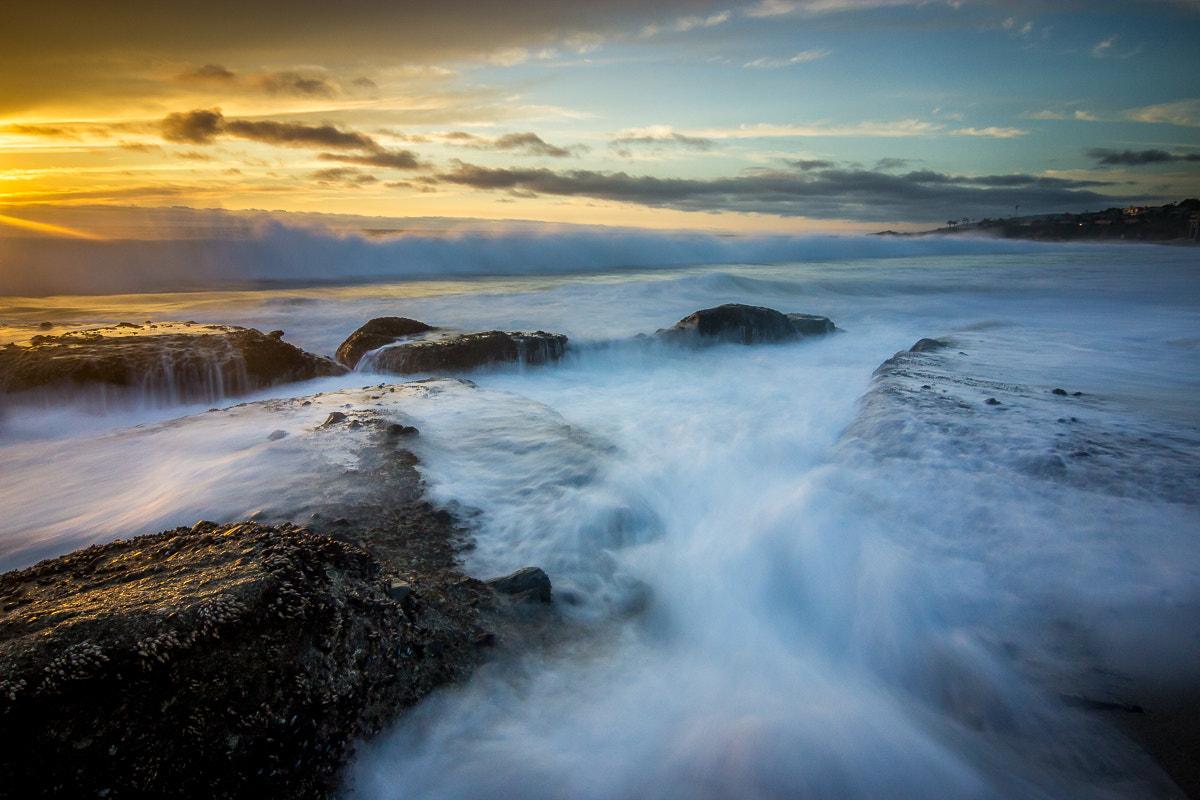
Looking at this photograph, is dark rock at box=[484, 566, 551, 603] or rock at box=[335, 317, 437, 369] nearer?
dark rock at box=[484, 566, 551, 603]

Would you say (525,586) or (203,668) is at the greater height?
(203,668)

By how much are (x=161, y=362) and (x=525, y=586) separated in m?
6.59

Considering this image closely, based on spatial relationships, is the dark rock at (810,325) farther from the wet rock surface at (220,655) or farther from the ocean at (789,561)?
the wet rock surface at (220,655)

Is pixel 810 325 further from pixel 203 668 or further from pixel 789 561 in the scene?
pixel 203 668

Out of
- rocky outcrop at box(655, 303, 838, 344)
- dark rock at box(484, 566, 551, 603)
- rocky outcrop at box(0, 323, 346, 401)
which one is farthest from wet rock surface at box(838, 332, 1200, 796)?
rocky outcrop at box(0, 323, 346, 401)

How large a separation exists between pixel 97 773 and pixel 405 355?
7.44 m

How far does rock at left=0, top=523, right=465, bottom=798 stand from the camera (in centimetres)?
149

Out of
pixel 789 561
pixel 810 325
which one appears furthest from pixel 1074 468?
pixel 810 325

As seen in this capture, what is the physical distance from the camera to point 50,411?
5930 millimetres

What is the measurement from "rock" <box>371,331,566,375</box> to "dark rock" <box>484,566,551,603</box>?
618 cm

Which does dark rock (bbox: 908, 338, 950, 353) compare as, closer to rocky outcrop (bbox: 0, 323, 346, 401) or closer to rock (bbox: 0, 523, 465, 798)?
rock (bbox: 0, 523, 465, 798)

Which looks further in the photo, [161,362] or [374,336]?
[374,336]

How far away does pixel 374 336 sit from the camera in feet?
31.0

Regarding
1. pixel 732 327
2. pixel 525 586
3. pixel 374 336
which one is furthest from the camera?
pixel 732 327
